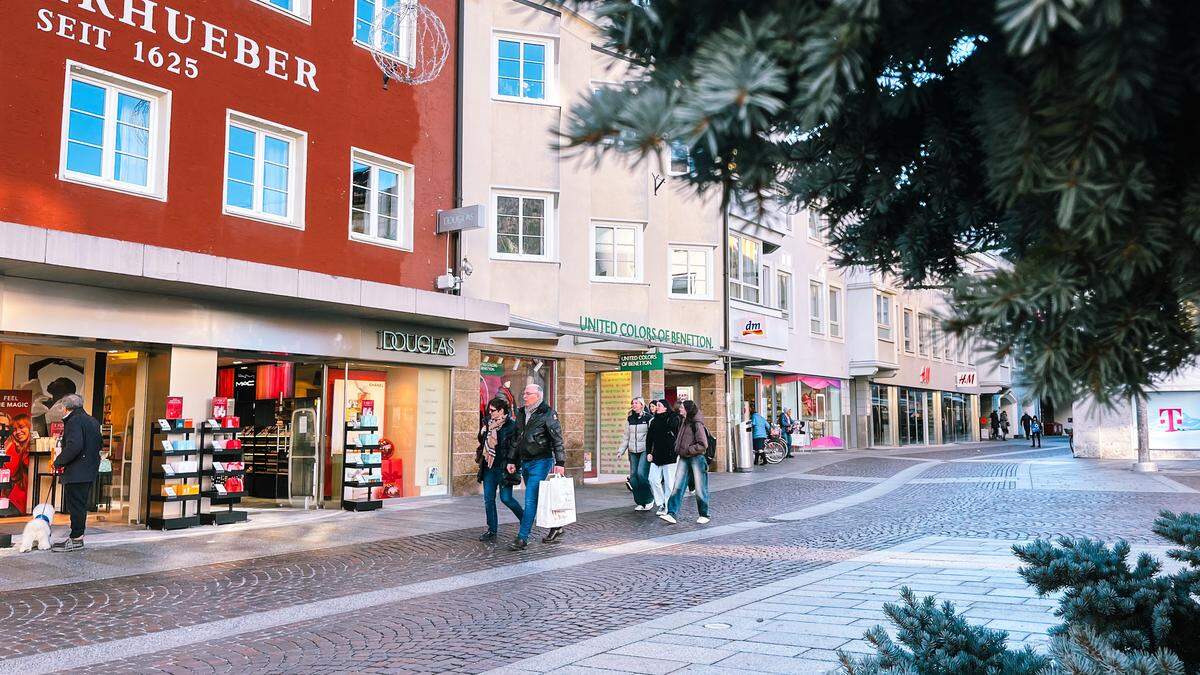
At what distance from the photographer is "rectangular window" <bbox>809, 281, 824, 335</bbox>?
35750mm

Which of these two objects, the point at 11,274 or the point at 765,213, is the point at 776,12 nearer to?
the point at 765,213

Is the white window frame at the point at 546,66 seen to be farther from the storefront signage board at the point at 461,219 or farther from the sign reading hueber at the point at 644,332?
the sign reading hueber at the point at 644,332

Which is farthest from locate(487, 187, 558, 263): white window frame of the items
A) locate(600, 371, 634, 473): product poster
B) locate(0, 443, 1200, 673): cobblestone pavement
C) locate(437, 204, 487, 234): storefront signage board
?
locate(0, 443, 1200, 673): cobblestone pavement

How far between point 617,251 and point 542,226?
259 cm

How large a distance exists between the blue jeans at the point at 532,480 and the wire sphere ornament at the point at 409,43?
26.5ft

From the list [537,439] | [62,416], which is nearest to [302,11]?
[62,416]

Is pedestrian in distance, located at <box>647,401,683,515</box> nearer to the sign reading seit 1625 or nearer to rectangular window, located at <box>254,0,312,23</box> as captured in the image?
the sign reading seit 1625

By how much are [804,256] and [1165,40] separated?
33.9 m

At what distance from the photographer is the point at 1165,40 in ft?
5.30

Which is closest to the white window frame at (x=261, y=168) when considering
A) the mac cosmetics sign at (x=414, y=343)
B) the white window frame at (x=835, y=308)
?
the mac cosmetics sign at (x=414, y=343)

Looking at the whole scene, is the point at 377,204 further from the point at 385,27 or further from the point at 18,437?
the point at 18,437

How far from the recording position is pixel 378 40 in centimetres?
1625

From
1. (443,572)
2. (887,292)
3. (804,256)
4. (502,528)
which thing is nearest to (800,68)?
(443,572)

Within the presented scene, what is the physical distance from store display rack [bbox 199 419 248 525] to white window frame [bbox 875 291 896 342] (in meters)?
30.5
